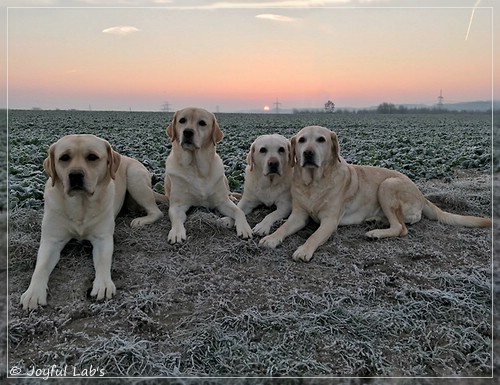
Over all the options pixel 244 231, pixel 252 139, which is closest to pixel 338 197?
pixel 244 231

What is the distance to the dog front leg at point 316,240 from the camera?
3477 mm

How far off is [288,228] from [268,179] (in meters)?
0.62

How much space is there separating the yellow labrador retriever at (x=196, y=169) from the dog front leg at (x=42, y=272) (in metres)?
1.07

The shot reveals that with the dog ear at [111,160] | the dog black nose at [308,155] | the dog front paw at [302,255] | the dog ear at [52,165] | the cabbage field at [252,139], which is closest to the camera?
the dog ear at [52,165]

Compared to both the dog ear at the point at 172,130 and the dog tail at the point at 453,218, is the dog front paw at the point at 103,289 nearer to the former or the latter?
the dog ear at the point at 172,130

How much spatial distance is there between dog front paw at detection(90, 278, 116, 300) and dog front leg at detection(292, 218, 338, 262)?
4.71 ft

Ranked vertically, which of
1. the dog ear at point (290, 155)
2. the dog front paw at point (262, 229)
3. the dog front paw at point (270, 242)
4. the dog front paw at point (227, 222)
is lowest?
the dog front paw at point (270, 242)

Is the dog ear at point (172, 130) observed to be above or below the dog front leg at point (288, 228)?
above

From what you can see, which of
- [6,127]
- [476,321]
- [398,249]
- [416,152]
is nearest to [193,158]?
[6,127]

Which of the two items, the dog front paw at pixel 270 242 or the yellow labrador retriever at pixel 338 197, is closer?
the dog front paw at pixel 270 242

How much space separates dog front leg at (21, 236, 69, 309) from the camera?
9.04 ft

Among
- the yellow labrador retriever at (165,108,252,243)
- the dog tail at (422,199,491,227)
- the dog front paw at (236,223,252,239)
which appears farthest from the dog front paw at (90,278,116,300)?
the dog tail at (422,199,491,227)

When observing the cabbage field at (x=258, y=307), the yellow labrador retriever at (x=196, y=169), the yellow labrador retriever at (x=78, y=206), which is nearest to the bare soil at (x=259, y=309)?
the cabbage field at (x=258, y=307)

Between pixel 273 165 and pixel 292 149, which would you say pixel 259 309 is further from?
pixel 292 149
